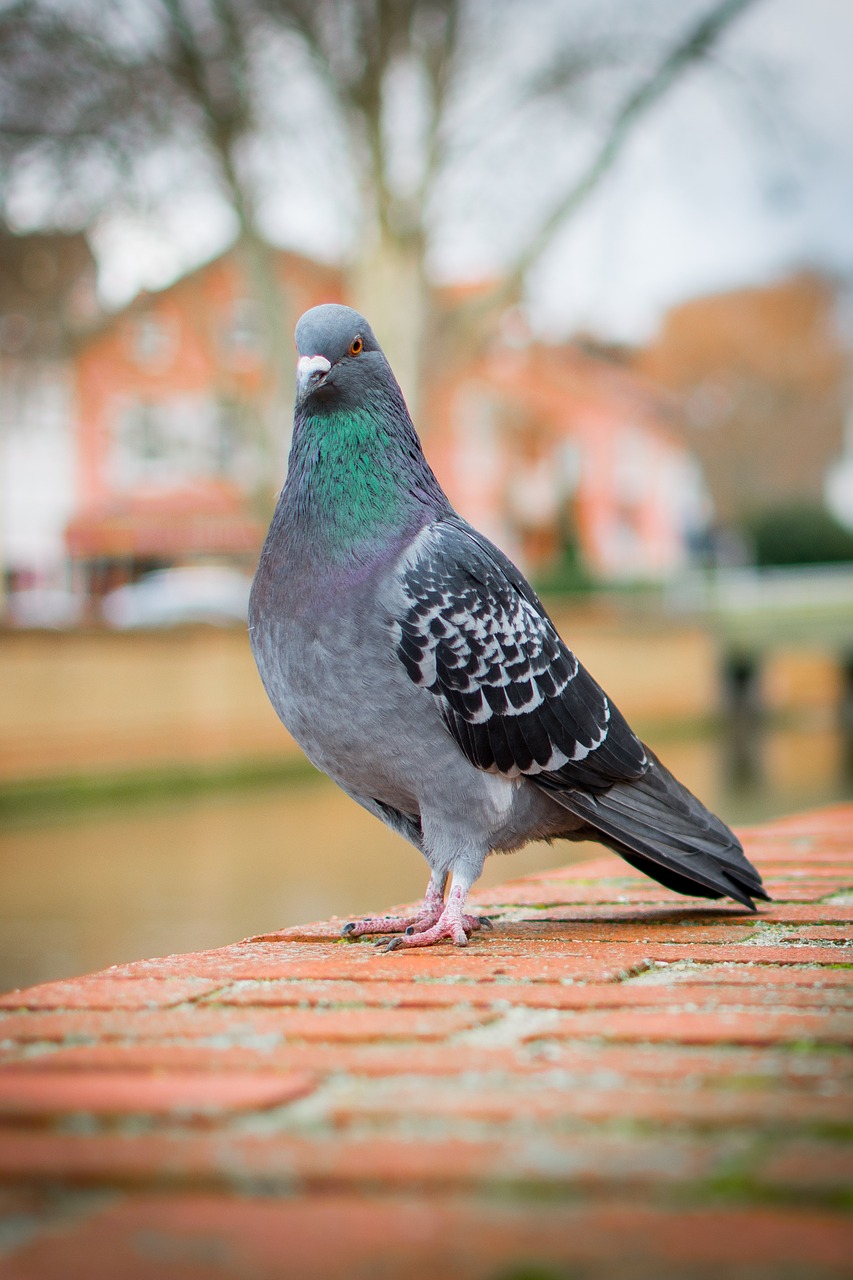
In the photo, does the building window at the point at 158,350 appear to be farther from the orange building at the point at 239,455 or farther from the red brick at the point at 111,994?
the red brick at the point at 111,994

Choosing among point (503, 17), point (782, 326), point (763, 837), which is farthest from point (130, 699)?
point (782, 326)

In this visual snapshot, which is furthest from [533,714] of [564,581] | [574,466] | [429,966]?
[574,466]

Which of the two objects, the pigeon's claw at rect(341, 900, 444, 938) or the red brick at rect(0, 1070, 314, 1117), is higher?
the red brick at rect(0, 1070, 314, 1117)

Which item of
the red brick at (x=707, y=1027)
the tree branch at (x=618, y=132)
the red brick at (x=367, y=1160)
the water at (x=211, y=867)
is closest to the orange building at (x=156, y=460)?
the tree branch at (x=618, y=132)

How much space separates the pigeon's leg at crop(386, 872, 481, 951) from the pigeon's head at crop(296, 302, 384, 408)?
0.88 metres

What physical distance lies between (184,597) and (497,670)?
24.8 meters

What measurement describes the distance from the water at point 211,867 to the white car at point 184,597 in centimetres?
1092

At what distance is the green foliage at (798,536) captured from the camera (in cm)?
3800

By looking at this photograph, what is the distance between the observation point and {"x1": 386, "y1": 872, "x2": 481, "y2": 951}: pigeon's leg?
2471 mm

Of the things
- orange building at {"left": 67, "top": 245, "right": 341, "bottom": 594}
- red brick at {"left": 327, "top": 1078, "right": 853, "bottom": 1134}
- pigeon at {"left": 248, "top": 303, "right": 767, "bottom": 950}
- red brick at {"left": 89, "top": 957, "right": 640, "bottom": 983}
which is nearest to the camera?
red brick at {"left": 327, "top": 1078, "right": 853, "bottom": 1134}

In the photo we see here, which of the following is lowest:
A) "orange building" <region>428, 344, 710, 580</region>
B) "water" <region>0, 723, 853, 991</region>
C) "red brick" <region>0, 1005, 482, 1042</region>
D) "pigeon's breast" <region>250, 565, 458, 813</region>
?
"water" <region>0, 723, 853, 991</region>

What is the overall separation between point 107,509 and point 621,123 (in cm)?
2272

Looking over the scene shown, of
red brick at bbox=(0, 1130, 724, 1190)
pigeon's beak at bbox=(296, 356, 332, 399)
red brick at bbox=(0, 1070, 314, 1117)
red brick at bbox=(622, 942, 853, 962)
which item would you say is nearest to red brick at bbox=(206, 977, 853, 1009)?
red brick at bbox=(622, 942, 853, 962)

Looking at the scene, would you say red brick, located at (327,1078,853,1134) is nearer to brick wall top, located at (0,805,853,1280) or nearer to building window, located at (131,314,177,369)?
brick wall top, located at (0,805,853,1280)
